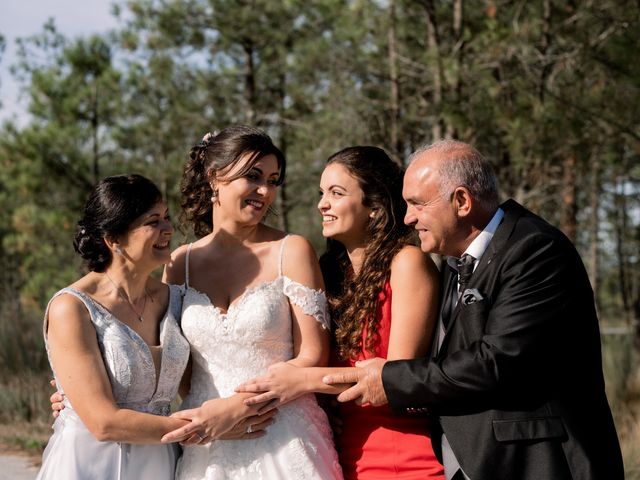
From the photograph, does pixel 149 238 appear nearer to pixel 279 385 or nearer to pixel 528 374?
pixel 279 385

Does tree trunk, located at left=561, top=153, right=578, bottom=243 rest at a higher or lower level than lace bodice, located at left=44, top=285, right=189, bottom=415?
higher

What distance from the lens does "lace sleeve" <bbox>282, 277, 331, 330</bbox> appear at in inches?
146

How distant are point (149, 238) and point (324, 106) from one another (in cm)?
1023

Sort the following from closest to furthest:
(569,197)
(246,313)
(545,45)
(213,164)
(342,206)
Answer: (246,313), (342,206), (213,164), (545,45), (569,197)

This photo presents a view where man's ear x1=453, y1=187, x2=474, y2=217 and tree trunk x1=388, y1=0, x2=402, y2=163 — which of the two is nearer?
man's ear x1=453, y1=187, x2=474, y2=217

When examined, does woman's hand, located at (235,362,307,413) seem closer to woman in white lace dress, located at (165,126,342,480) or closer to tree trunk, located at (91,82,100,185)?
woman in white lace dress, located at (165,126,342,480)

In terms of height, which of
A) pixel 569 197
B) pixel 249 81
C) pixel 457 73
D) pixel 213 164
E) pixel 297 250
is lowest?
pixel 297 250

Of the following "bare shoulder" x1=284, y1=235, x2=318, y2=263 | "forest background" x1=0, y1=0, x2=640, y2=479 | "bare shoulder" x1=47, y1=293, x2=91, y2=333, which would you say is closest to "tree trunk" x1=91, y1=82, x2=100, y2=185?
"forest background" x1=0, y1=0, x2=640, y2=479

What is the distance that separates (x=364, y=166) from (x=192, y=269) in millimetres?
995

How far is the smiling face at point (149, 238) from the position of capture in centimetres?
352

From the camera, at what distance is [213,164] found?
3.99 m

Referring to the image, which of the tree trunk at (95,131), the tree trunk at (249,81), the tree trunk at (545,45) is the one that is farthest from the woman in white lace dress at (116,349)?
the tree trunk at (95,131)

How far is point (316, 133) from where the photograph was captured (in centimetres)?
1327

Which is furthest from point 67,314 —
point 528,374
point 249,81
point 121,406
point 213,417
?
point 249,81
